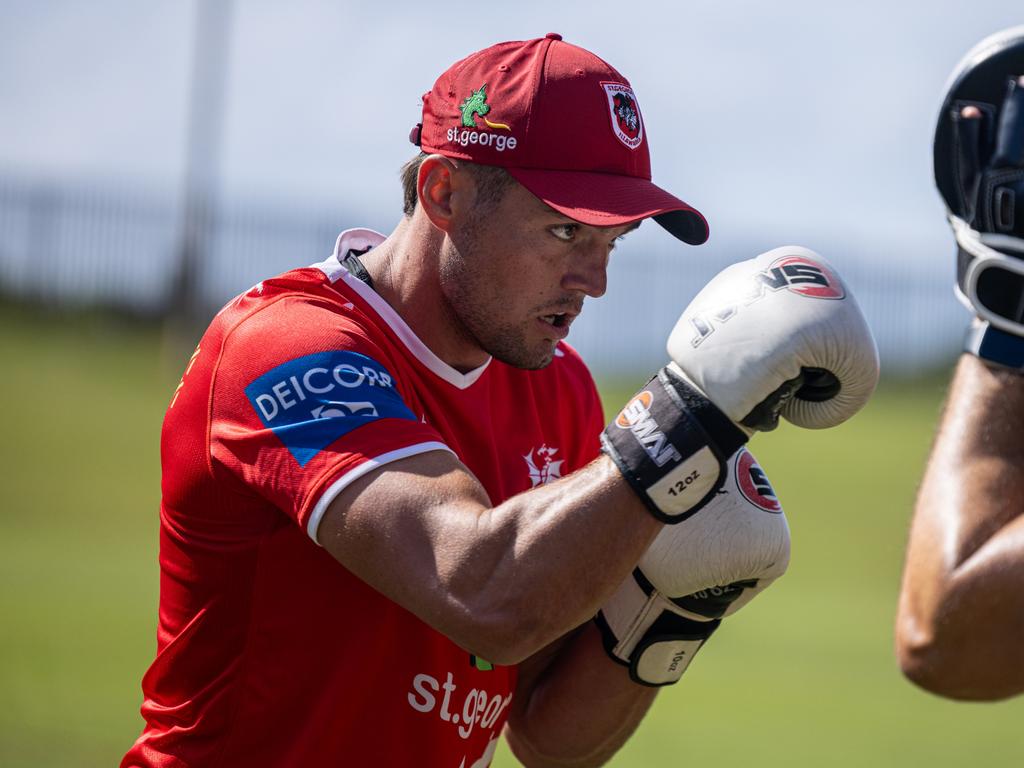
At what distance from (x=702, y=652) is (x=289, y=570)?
769 centimetres

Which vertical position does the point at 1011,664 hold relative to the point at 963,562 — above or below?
below

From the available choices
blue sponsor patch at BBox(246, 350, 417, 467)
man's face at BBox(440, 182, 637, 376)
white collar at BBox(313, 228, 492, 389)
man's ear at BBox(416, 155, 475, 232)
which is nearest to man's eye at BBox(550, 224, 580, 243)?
man's face at BBox(440, 182, 637, 376)

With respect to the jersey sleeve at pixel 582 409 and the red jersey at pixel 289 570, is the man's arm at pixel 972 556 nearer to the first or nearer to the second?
the red jersey at pixel 289 570

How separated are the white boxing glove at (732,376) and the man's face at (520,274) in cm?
51

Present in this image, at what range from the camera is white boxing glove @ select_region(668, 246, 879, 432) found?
8.32 feet

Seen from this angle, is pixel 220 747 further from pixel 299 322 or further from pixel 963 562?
pixel 963 562

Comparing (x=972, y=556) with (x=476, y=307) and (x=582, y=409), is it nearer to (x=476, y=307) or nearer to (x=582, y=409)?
(x=476, y=307)

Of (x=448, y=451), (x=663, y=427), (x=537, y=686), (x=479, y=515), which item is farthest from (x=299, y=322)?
(x=537, y=686)

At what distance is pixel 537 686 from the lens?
3574 millimetres

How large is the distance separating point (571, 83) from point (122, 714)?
5488mm

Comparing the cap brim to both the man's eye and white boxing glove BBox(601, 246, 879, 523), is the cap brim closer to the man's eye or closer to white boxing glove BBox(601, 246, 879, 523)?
the man's eye

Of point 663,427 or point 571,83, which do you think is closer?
point 663,427

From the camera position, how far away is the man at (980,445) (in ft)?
6.98

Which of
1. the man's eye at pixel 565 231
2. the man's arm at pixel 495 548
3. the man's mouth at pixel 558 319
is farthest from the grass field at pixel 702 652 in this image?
the man's arm at pixel 495 548
